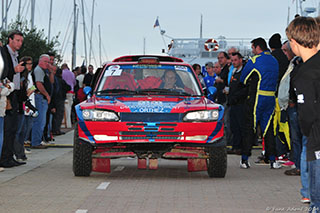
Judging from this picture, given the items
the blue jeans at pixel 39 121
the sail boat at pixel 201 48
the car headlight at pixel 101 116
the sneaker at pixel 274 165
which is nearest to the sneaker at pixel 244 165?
the sneaker at pixel 274 165

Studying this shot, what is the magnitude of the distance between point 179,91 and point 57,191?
122 inches

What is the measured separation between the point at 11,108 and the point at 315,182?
26.6 ft

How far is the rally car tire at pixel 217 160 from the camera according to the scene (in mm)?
11180

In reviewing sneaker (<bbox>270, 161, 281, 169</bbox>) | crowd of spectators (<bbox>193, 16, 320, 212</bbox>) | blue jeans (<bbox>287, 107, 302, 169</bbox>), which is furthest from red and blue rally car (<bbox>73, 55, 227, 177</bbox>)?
sneaker (<bbox>270, 161, 281, 169</bbox>)

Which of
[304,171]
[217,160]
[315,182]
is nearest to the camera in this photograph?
[315,182]

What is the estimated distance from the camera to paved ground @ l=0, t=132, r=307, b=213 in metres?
8.26

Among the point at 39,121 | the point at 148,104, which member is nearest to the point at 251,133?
the point at 148,104

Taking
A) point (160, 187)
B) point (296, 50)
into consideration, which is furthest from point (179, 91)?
point (296, 50)

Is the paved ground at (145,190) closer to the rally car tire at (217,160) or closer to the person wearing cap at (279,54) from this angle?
the rally car tire at (217,160)

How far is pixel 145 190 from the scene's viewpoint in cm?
973

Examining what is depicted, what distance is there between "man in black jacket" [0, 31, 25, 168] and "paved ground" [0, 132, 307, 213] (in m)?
0.31

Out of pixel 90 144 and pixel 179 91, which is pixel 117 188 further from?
pixel 179 91

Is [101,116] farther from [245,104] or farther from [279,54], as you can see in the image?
[279,54]

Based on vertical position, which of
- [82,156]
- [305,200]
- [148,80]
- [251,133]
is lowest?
[305,200]
